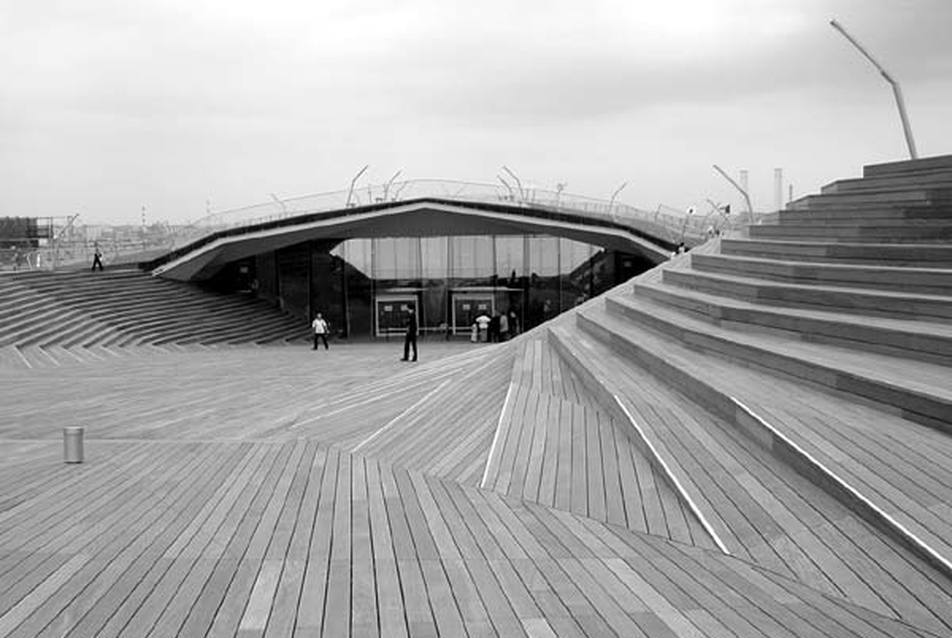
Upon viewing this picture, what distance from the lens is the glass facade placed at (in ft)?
116

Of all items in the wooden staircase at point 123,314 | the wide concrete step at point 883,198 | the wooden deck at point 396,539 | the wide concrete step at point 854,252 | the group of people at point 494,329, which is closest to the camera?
the wooden deck at point 396,539

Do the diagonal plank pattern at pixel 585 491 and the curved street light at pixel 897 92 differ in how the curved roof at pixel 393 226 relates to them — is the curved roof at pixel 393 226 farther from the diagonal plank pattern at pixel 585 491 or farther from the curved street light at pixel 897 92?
the diagonal plank pattern at pixel 585 491

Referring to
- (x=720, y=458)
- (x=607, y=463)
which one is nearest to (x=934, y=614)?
(x=720, y=458)

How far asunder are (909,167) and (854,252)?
12.1ft

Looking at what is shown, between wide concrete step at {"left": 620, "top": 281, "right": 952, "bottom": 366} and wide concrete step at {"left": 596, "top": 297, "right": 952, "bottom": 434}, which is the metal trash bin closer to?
wide concrete step at {"left": 596, "top": 297, "right": 952, "bottom": 434}

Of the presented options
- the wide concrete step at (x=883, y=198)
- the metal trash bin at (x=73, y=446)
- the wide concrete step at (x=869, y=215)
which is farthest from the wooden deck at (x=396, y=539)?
the wide concrete step at (x=883, y=198)

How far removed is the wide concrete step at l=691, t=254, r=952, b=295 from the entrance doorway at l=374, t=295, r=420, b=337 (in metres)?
25.1

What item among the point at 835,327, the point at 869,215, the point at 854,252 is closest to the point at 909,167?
the point at 869,215

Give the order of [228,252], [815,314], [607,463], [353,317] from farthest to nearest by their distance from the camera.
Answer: [353,317] → [228,252] → [815,314] → [607,463]

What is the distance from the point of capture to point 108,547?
445 centimetres

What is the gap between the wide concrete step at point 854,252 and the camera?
7932mm

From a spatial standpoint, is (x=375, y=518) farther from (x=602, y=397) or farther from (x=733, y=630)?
(x=602, y=397)

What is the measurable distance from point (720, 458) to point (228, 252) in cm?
3122

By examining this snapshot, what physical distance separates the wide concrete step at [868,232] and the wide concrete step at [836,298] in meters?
1.35
